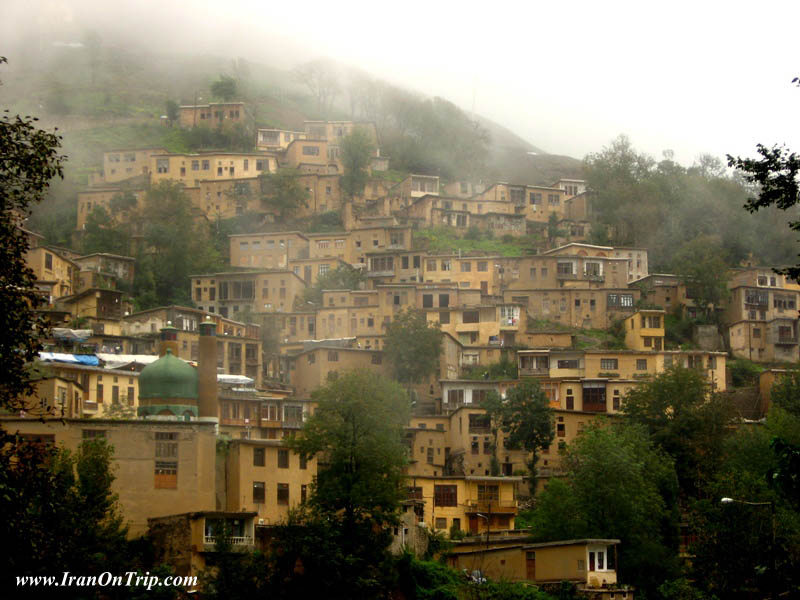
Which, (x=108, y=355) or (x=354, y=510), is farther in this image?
(x=108, y=355)

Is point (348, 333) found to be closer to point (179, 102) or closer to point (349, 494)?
point (349, 494)

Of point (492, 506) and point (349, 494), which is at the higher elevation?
point (349, 494)

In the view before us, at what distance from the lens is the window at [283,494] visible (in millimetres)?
56281

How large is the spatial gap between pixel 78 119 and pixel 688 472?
108 meters

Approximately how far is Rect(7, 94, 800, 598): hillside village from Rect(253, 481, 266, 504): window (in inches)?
3.0

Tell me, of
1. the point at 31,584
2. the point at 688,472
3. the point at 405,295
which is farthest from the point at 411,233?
the point at 31,584

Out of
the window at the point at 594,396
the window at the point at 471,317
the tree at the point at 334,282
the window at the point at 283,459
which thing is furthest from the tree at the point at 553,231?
the window at the point at 283,459

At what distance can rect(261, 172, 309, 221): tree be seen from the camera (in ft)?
384

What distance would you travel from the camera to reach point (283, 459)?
186ft

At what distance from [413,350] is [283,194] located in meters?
37.1

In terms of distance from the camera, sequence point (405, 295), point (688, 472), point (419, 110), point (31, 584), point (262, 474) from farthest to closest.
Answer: point (419, 110) → point (405, 295) → point (688, 472) → point (262, 474) → point (31, 584)

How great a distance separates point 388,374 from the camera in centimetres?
8512

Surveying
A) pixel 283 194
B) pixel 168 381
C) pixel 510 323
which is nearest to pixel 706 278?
pixel 510 323

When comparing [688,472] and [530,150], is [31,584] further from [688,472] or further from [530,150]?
[530,150]
